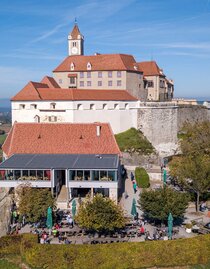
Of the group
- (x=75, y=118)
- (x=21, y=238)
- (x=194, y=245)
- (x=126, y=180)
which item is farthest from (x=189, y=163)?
(x=75, y=118)

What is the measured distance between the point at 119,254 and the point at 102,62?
141 ft

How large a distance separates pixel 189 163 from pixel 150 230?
31.8 feet

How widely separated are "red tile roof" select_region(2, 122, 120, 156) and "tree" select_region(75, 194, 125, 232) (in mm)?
12601

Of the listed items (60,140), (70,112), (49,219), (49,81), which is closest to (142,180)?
(60,140)

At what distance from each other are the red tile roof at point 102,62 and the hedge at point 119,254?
3953 cm

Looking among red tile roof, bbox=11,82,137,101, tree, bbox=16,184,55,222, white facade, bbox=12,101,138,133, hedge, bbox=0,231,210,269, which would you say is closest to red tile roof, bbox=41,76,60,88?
red tile roof, bbox=11,82,137,101

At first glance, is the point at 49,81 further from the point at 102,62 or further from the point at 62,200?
the point at 62,200

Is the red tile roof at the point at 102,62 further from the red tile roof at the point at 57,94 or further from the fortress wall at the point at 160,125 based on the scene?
the fortress wall at the point at 160,125

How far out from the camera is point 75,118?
169ft

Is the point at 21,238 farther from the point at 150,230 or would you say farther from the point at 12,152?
the point at 12,152

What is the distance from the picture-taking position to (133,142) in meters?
51.4

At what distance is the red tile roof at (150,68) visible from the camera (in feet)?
222

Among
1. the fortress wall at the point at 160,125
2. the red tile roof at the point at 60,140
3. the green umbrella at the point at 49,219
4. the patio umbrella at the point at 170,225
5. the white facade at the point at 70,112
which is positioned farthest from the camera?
the fortress wall at the point at 160,125

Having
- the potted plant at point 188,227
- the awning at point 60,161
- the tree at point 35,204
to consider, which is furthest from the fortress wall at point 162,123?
the tree at point 35,204
